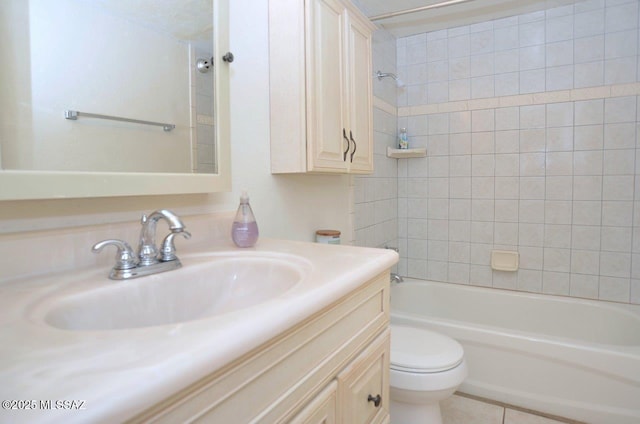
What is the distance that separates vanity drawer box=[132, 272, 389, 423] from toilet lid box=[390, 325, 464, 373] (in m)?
0.62

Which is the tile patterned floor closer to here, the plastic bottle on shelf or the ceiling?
the plastic bottle on shelf

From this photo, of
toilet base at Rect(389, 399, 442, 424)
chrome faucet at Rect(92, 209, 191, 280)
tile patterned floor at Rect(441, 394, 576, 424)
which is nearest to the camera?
chrome faucet at Rect(92, 209, 191, 280)

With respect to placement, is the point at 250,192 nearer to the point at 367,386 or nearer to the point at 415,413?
the point at 367,386

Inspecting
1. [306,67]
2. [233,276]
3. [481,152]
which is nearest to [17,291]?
[233,276]

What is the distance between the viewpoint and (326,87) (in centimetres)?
140

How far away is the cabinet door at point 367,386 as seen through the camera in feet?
2.60

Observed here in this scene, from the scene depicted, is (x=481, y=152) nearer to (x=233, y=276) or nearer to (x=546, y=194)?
(x=546, y=194)

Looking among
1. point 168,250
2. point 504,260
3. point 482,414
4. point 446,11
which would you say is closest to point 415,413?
point 482,414

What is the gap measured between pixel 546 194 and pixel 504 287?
0.71 metres

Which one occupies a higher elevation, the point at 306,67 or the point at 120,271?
the point at 306,67

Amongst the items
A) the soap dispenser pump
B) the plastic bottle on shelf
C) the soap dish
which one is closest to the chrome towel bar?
the soap dispenser pump

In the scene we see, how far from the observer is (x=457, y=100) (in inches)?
104

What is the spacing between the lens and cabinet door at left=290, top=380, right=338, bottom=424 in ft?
2.09

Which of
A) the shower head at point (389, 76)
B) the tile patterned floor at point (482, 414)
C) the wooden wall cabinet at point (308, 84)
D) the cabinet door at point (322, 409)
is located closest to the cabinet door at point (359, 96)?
the wooden wall cabinet at point (308, 84)
